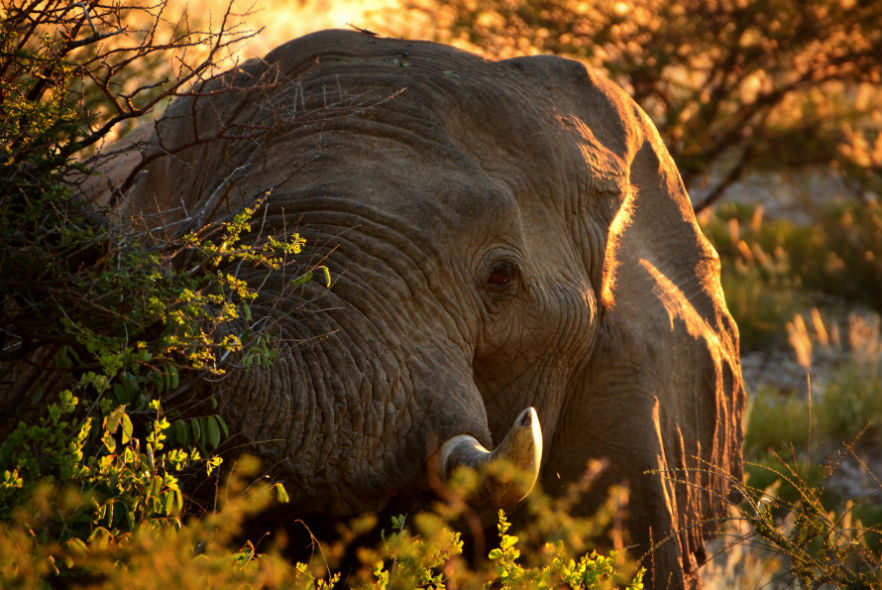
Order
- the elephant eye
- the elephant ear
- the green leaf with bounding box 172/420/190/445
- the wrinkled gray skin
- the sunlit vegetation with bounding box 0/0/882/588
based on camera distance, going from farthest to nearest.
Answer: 1. the elephant ear
2. the elephant eye
3. the wrinkled gray skin
4. the green leaf with bounding box 172/420/190/445
5. the sunlit vegetation with bounding box 0/0/882/588

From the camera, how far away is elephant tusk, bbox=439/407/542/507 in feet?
9.25

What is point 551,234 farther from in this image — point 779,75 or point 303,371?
point 779,75

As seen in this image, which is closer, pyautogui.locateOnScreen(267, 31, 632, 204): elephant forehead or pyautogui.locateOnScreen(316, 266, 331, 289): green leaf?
pyautogui.locateOnScreen(316, 266, 331, 289): green leaf

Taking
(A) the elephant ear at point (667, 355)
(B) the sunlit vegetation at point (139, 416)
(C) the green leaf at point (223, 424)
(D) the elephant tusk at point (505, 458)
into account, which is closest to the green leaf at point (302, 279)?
(B) the sunlit vegetation at point (139, 416)

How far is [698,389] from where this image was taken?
4.19 m

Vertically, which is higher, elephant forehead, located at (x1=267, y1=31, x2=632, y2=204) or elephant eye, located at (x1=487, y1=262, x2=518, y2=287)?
elephant forehead, located at (x1=267, y1=31, x2=632, y2=204)

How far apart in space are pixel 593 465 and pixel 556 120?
102 cm

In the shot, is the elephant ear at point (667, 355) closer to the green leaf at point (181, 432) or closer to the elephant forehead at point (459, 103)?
the elephant forehead at point (459, 103)

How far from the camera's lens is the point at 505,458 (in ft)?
9.41

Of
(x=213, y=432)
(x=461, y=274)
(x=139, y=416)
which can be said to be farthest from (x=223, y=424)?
(x=461, y=274)

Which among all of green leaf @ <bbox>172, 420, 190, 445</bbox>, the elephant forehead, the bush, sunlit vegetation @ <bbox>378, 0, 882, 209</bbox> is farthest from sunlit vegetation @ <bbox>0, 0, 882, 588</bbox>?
sunlit vegetation @ <bbox>378, 0, 882, 209</bbox>

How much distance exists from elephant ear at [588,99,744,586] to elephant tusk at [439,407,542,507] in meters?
0.81

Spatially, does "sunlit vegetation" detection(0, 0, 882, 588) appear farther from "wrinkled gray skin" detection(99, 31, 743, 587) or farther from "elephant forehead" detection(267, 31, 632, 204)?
"elephant forehead" detection(267, 31, 632, 204)

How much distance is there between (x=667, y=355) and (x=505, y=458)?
126 centimetres
